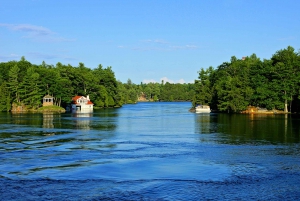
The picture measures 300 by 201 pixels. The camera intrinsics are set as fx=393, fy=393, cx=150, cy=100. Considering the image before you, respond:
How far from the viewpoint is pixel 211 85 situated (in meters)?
121

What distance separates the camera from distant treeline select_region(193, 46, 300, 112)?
9188cm

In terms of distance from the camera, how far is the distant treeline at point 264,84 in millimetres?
91875

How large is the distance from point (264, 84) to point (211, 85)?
25.5 meters

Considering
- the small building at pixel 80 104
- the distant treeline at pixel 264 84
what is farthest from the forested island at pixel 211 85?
the small building at pixel 80 104

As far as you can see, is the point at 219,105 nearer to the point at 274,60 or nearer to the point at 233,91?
the point at 233,91

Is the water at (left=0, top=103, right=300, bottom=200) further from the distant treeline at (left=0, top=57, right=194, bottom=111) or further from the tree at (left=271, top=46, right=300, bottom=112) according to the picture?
the distant treeline at (left=0, top=57, right=194, bottom=111)

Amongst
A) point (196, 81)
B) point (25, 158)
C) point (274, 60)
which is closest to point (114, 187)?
point (25, 158)

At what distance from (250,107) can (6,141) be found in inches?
2944

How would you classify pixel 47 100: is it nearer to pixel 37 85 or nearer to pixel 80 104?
pixel 37 85

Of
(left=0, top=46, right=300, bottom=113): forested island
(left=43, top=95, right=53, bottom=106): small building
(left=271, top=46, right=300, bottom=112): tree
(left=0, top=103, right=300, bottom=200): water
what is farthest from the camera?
(left=43, top=95, right=53, bottom=106): small building

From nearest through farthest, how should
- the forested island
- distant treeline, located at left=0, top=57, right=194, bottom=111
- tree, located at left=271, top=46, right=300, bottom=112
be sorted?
tree, located at left=271, top=46, right=300, bottom=112, the forested island, distant treeline, located at left=0, top=57, right=194, bottom=111

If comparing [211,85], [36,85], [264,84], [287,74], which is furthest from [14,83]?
[287,74]

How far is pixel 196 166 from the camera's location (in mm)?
24016

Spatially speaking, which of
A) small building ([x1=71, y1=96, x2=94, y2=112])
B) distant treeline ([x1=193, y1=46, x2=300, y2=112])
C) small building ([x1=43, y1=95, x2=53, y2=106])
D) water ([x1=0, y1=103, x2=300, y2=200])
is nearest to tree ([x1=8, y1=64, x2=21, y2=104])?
small building ([x1=43, y1=95, x2=53, y2=106])
